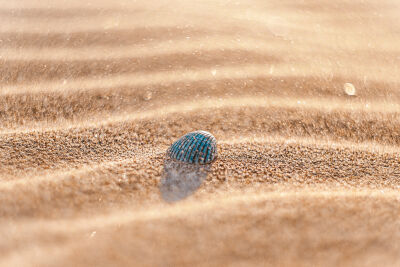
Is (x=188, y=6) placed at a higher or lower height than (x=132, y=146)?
higher

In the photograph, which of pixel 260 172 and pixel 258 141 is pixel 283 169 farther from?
pixel 258 141

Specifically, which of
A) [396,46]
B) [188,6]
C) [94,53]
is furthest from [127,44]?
[396,46]

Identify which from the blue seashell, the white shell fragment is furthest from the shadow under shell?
the white shell fragment

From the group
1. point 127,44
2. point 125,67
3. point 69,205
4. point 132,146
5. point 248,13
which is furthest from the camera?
point 248,13

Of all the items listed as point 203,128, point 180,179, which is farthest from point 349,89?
point 180,179

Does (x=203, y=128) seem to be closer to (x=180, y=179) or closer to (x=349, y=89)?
(x=180, y=179)

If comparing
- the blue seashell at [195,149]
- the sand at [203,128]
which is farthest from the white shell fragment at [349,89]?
the blue seashell at [195,149]
